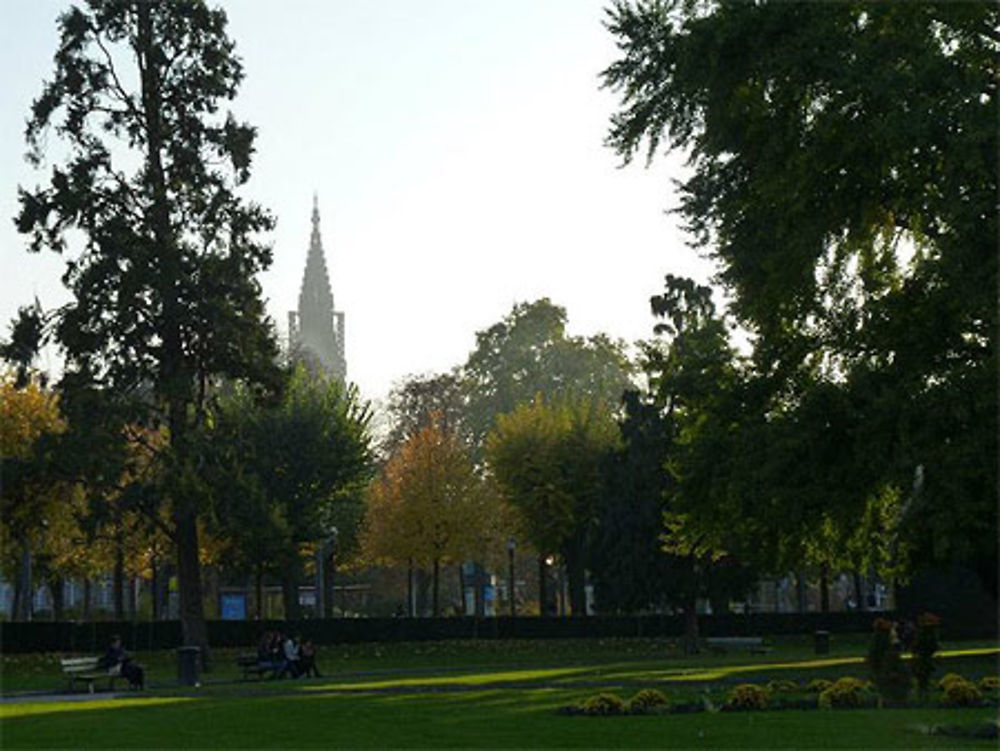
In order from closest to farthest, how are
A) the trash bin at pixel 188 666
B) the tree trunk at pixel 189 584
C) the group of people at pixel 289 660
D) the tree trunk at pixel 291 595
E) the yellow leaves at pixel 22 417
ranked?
the trash bin at pixel 188 666
the group of people at pixel 289 660
the tree trunk at pixel 189 584
the yellow leaves at pixel 22 417
the tree trunk at pixel 291 595

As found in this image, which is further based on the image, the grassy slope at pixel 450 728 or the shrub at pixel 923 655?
the shrub at pixel 923 655

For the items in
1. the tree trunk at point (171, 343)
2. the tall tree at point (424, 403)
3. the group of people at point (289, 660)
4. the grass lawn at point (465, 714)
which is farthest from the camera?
the tall tree at point (424, 403)

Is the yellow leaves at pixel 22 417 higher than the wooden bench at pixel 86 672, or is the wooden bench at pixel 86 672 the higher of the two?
the yellow leaves at pixel 22 417

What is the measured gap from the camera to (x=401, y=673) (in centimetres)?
4628

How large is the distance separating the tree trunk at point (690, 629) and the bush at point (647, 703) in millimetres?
33264

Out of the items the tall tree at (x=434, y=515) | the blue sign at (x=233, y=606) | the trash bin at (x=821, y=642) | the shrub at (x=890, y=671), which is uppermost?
the tall tree at (x=434, y=515)

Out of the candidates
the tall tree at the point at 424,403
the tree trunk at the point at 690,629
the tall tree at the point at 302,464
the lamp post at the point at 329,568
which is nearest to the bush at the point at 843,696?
the tree trunk at the point at 690,629

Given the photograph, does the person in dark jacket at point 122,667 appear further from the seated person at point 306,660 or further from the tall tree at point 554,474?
the tall tree at point 554,474

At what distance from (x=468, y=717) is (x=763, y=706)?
4467 mm

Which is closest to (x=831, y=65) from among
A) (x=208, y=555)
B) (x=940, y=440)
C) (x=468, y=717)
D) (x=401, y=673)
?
(x=940, y=440)

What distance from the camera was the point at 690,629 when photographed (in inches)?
2333

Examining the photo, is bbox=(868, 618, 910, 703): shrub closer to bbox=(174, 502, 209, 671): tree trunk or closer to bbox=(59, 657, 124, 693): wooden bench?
bbox=(59, 657, 124, 693): wooden bench

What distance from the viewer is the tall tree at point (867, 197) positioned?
89.9ft

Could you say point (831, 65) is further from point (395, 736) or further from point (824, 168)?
point (395, 736)
